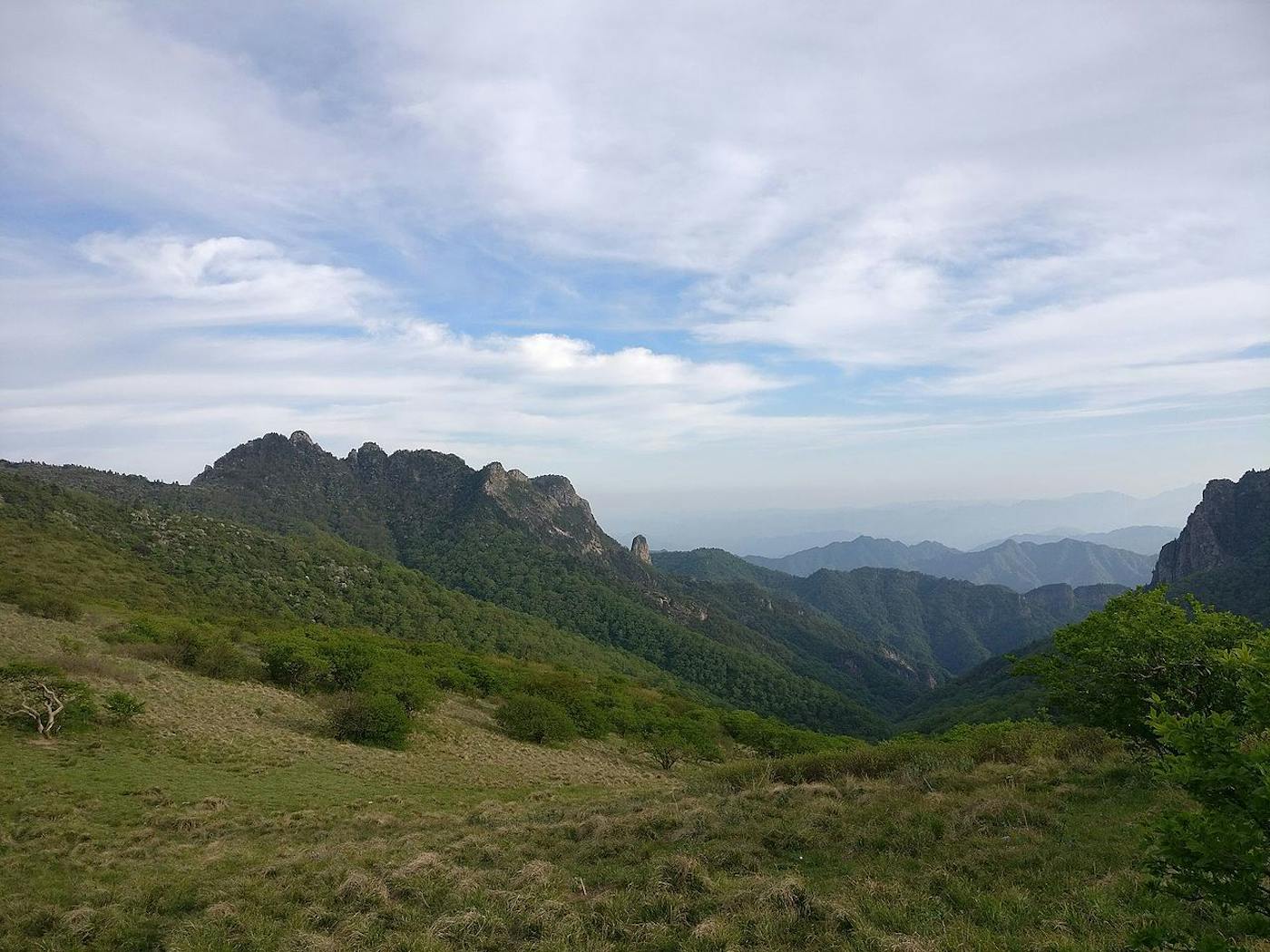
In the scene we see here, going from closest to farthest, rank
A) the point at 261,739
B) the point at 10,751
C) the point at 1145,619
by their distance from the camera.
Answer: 1. the point at 1145,619
2. the point at 10,751
3. the point at 261,739

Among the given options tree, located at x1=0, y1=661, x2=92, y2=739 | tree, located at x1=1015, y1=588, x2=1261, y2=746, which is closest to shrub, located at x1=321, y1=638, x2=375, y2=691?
tree, located at x1=0, y1=661, x2=92, y2=739

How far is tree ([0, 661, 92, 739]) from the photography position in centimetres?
2353

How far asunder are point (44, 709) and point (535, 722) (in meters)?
23.4

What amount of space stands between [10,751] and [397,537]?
180212 mm

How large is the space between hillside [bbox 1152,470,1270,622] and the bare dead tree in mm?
190063

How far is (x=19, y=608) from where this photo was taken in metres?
37.6

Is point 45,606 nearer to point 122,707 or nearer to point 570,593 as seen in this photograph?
point 122,707

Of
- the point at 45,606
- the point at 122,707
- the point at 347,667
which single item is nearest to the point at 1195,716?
the point at 122,707

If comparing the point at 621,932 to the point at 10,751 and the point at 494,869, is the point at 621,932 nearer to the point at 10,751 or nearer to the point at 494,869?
the point at 494,869

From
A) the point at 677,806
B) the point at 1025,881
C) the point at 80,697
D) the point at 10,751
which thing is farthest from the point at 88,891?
the point at 80,697

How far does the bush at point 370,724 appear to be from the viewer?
100ft

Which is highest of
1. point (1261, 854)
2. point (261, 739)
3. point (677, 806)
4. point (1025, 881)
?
point (1261, 854)

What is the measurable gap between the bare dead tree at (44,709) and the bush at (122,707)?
1.77m

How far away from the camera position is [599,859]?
40.3 ft
